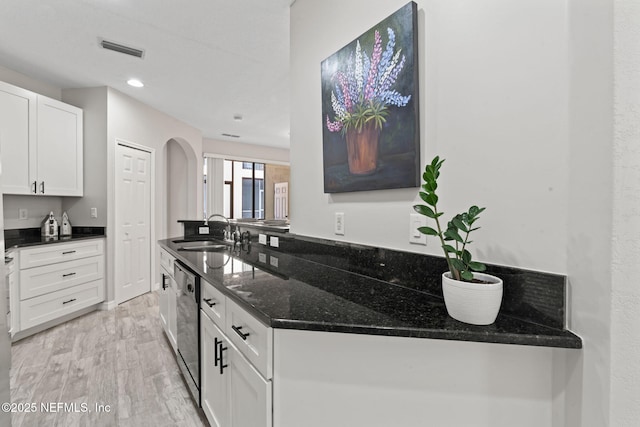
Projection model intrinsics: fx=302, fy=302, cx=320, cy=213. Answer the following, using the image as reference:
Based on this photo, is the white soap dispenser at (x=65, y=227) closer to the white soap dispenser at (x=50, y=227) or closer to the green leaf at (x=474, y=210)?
the white soap dispenser at (x=50, y=227)

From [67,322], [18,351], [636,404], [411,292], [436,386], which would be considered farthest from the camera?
[67,322]

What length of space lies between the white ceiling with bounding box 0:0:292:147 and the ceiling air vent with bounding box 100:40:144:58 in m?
0.05

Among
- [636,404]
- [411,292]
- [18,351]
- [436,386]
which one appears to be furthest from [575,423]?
[18,351]

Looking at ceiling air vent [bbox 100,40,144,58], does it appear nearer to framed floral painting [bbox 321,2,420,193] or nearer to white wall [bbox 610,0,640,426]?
framed floral painting [bbox 321,2,420,193]

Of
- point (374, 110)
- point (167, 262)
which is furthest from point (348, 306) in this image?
point (167, 262)

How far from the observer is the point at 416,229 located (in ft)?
4.06

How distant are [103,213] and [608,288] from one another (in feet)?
14.0

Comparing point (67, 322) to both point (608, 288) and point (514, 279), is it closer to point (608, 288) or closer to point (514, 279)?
point (514, 279)

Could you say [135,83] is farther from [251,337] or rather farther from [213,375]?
[251,337]

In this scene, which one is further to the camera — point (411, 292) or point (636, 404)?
point (411, 292)

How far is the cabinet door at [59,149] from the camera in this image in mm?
3089

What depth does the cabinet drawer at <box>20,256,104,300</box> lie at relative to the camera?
9.05 ft

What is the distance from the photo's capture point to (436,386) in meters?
0.91

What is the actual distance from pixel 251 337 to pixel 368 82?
1.21 m
